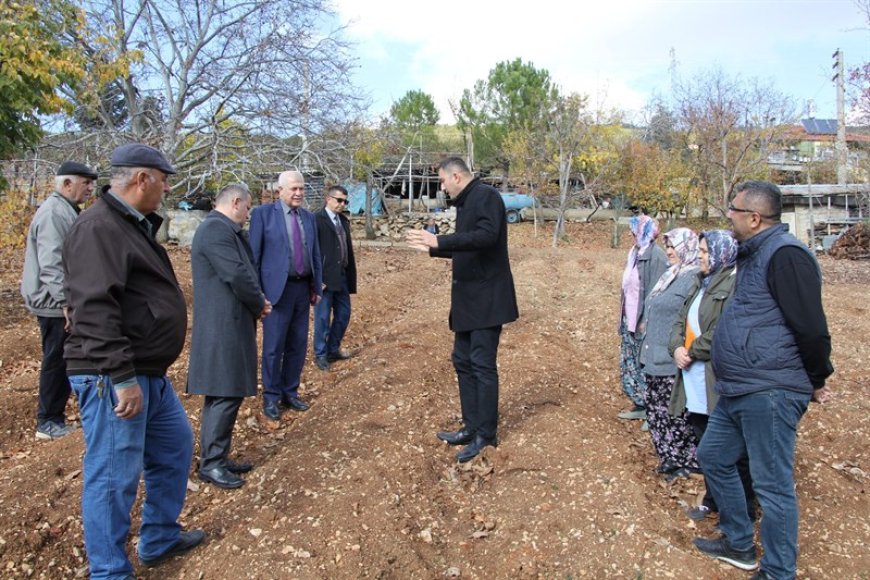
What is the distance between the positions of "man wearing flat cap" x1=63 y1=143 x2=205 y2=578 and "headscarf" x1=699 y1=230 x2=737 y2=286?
2809mm

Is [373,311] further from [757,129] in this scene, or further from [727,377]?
[757,129]

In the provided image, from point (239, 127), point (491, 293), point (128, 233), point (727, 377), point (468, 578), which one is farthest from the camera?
point (239, 127)

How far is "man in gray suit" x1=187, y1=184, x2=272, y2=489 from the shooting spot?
374 cm

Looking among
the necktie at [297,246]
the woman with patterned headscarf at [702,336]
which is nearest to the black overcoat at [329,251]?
the necktie at [297,246]

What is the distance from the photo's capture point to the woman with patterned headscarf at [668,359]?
404 centimetres

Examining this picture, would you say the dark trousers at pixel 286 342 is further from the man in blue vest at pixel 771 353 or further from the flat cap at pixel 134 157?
the man in blue vest at pixel 771 353

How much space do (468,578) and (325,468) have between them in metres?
1.34

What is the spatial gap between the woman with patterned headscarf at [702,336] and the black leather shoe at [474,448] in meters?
1.31

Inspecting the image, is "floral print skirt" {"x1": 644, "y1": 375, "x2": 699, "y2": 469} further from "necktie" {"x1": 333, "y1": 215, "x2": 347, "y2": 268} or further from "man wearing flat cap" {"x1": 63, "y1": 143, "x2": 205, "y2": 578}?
"necktie" {"x1": 333, "y1": 215, "x2": 347, "y2": 268}

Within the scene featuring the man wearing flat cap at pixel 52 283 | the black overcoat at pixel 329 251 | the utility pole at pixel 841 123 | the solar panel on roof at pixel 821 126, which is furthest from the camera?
the solar panel on roof at pixel 821 126

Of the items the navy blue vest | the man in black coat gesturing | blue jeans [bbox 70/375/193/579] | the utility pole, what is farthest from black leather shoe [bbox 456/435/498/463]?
the utility pole

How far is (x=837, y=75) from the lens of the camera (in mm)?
23594

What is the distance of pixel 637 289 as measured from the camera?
4.97 meters

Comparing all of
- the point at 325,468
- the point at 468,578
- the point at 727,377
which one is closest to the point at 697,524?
the point at 727,377
